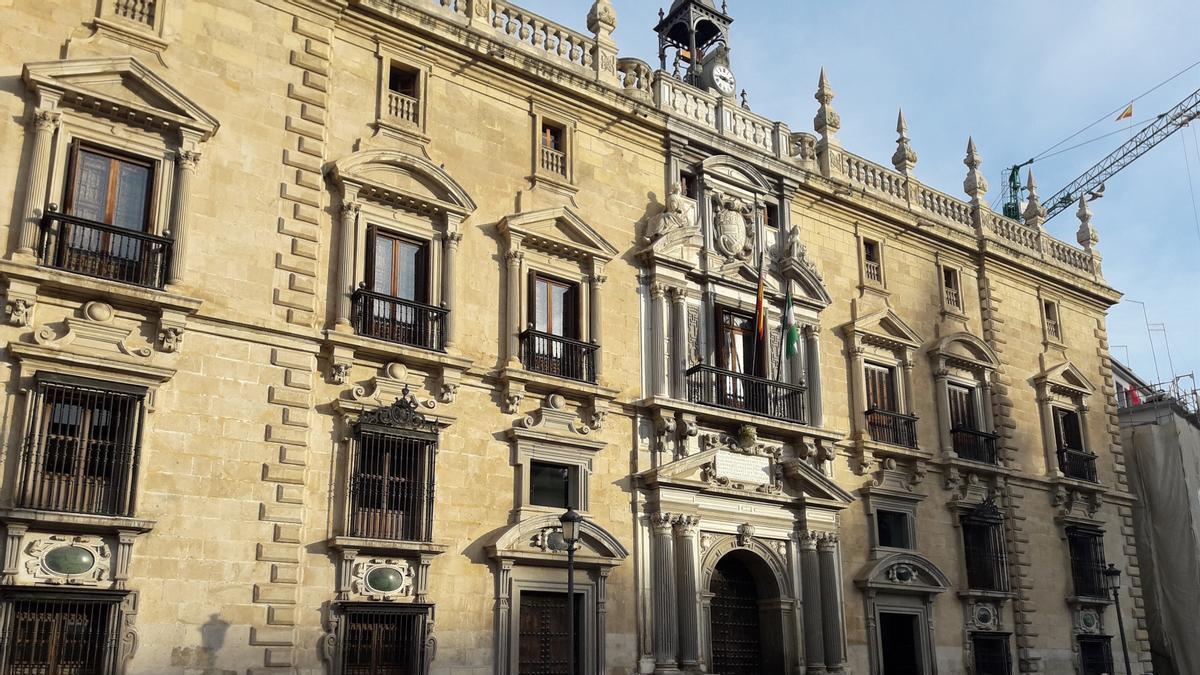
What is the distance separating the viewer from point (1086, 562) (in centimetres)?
2894

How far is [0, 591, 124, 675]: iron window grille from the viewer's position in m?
13.8

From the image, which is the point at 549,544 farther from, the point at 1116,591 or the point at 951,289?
the point at 1116,591

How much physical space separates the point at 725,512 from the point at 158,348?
10.9m

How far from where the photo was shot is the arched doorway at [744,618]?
71.7 feet

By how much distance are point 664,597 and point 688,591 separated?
503 millimetres

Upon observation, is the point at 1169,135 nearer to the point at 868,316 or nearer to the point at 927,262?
the point at 927,262

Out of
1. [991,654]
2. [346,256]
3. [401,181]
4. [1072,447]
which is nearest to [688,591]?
[346,256]

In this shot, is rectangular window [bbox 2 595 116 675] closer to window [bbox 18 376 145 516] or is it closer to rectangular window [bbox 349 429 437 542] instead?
window [bbox 18 376 145 516]

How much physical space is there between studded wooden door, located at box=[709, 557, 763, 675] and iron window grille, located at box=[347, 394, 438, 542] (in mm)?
6739

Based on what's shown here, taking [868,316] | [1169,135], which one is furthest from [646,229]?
[1169,135]

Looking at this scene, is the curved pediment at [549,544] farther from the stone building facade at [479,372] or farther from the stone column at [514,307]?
the stone column at [514,307]

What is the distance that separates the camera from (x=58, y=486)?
14625 millimetres

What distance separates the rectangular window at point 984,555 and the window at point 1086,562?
10.1ft

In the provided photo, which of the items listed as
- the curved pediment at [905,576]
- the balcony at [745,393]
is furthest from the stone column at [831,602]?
the balcony at [745,393]
